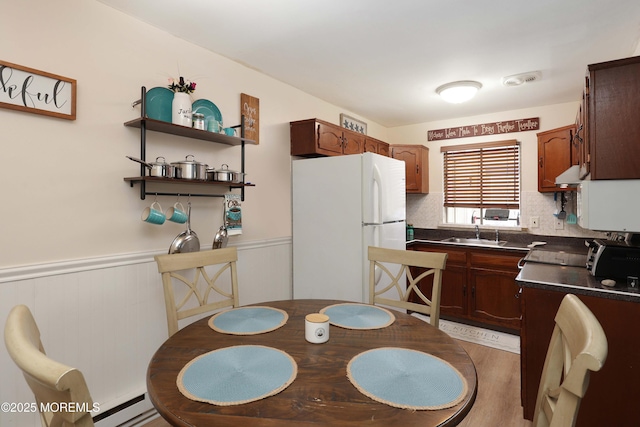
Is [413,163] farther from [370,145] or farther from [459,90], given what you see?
[459,90]

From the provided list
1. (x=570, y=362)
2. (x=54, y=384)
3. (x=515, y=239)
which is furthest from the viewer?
(x=515, y=239)

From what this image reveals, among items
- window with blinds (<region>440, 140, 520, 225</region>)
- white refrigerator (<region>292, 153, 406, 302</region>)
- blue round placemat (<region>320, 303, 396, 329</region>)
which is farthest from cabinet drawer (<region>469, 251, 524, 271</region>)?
blue round placemat (<region>320, 303, 396, 329</region>)

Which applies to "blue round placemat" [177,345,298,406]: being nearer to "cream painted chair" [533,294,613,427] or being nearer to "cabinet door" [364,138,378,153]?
"cream painted chair" [533,294,613,427]

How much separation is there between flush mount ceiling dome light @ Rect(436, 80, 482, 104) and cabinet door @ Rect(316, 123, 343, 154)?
1006 millimetres

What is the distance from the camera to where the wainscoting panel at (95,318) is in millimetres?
1548

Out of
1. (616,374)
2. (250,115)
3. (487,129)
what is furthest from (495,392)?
A: (487,129)

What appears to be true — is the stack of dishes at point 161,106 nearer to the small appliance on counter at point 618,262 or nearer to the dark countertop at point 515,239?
the small appliance on counter at point 618,262

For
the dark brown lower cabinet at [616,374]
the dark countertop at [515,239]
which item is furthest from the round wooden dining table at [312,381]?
the dark countertop at [515,239]

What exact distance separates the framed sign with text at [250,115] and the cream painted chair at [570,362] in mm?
2264

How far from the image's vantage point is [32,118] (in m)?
1.58

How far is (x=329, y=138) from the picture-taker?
10.00ft

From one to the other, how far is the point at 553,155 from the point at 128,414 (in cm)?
408

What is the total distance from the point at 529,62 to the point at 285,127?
1.99m

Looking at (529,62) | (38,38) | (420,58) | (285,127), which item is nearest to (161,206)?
(38,38)
